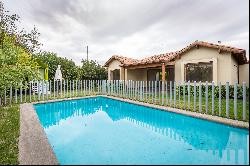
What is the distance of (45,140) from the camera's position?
5.72 meters

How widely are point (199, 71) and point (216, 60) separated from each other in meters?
1.98

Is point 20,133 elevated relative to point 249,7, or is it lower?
lower

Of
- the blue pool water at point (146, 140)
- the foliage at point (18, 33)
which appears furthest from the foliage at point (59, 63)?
the blue pool water at point (146, 140)

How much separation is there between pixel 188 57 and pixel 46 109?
39.7 ft

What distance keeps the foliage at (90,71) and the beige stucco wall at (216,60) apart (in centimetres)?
1396

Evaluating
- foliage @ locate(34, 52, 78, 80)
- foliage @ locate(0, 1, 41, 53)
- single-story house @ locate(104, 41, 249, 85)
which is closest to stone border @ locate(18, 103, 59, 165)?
single-story house @ locate(104, 41, 249, 85)

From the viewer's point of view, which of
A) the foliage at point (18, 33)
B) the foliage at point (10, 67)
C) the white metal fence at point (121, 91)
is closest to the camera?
the foliage at point (10, 67)

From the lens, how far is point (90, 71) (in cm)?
2838

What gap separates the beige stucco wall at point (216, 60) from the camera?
1523cm

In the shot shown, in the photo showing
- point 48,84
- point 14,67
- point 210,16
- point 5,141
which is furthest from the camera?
point 48,84

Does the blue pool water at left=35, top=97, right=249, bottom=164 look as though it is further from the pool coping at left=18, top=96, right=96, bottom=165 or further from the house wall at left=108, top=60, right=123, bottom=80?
the house wall at left=108, top=60, right=123, bottom=80

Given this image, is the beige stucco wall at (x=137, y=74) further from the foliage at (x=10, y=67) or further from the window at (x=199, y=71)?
the foliage at (x=10, y=67)

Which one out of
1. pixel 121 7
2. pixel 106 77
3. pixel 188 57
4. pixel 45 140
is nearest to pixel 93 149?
pixel 45 140

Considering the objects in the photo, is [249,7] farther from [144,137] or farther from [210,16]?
[210,16]
